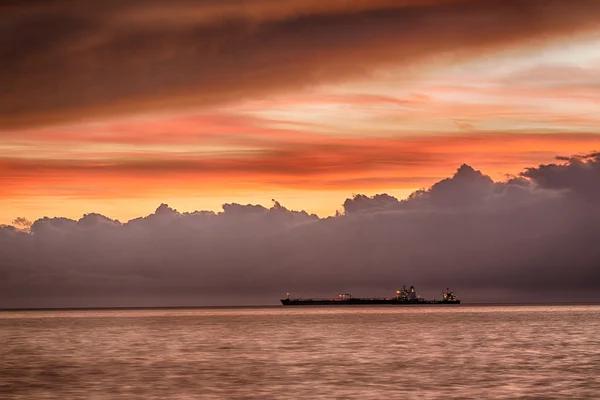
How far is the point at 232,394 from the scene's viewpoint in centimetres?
7212

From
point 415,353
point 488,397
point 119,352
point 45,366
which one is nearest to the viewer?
point 488,397

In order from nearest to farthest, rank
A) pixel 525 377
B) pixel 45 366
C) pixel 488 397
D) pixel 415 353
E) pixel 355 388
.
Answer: pixel 488 397 → pixel 355 388 → pixel 525 377 → pixel 45 366 → pixel 415 353

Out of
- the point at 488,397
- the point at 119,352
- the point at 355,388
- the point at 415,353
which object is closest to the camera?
the point at 488,397

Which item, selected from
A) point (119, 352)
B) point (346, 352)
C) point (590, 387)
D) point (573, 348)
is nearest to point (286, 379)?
point (590, 387)

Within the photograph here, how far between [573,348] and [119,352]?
63.3 m

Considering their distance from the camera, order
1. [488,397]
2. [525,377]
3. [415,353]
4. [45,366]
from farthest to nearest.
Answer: [415,353]
[45,366]
[525,377]
[488,397]

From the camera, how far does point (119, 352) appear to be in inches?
4889

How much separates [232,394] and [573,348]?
219 feet

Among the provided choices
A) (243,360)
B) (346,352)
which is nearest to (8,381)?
(243,360)

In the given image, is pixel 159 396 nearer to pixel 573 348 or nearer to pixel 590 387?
pixel 590 387

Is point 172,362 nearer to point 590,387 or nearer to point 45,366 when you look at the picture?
point 45,366

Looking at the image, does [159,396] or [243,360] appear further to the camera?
[243,360]

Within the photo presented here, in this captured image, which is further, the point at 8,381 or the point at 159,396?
the point at 8,381

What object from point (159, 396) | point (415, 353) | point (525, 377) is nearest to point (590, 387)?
point (525, 377)
